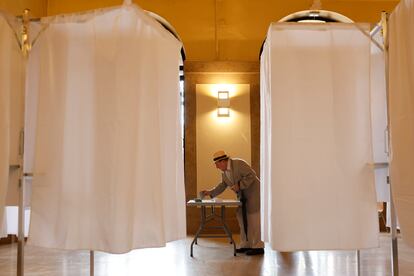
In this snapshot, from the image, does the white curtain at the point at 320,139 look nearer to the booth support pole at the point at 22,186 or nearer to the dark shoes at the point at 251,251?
the booth support pole at the point at 22,186

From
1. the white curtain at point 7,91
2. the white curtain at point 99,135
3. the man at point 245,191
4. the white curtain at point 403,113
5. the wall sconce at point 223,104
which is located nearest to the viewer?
the white curtain at point 403,113

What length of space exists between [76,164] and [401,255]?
3233 mm

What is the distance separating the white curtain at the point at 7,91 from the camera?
2.33m

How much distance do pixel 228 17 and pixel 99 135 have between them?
4.62m

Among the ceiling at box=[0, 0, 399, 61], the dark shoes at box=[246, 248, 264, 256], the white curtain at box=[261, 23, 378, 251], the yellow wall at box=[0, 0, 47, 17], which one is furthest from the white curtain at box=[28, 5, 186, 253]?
the ceiling at box=[0, 0, 399, 61]

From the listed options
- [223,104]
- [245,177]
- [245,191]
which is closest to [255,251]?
[245,191]

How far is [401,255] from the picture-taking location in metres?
4.21

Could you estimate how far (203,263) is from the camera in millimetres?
3924

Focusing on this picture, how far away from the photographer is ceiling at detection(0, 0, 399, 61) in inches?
255

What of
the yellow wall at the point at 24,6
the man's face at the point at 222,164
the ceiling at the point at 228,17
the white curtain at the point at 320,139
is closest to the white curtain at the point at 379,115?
the white curtain at the point at 320,139

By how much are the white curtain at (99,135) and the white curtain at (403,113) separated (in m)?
1.16

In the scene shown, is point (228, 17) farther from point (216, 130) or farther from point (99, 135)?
point (99, 135)

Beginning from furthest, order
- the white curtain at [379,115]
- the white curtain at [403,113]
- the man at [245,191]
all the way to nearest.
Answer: the man at [245,191]
the white curtain at [379,115]
the white curtain at [403,113]

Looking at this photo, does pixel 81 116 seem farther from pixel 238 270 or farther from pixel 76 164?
pixel 238 270
